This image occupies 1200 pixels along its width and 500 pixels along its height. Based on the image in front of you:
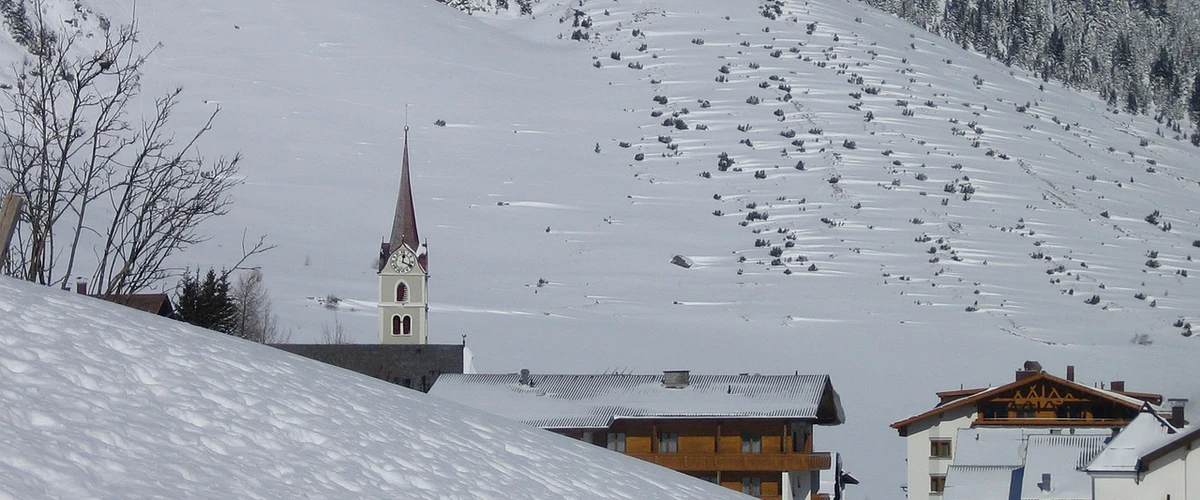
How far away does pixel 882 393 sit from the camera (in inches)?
2207

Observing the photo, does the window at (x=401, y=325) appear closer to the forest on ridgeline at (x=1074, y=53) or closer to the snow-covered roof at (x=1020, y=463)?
the snow-covered roof at (x=1020, y=463)

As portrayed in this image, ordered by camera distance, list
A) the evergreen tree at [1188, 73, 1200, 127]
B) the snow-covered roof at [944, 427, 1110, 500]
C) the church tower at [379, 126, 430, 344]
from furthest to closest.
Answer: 1. the evergreen tree at [1188, 73, 1200, 127]
2. the church tower at [379, 126, 430, 344]
3. the snow-covered roof at [944, 427, 1110, 500]

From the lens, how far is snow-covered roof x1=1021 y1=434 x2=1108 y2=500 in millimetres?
34562

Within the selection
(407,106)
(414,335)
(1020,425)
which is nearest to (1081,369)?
(1020,425)

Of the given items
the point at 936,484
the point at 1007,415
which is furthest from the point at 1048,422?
the point at 936,484

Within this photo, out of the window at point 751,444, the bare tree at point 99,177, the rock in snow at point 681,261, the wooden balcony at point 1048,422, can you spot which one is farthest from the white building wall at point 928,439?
the rock in snow at point 681,261

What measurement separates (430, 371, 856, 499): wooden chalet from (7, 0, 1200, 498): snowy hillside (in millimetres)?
8954

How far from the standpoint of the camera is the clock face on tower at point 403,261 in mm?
66500

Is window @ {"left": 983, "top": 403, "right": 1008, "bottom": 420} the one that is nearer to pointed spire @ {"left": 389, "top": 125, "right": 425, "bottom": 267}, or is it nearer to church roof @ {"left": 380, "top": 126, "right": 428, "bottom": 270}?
church roof @ {"left": 380, "top": 126, "right": 428, "bottom": 270}

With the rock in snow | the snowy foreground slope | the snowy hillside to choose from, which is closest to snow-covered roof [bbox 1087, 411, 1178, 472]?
the snowy hillside

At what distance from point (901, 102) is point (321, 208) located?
44726 mm

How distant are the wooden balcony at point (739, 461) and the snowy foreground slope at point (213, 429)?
98.1ft

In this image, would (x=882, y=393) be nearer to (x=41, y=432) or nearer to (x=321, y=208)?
(x=321, y=208)

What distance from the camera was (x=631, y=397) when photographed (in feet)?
124
